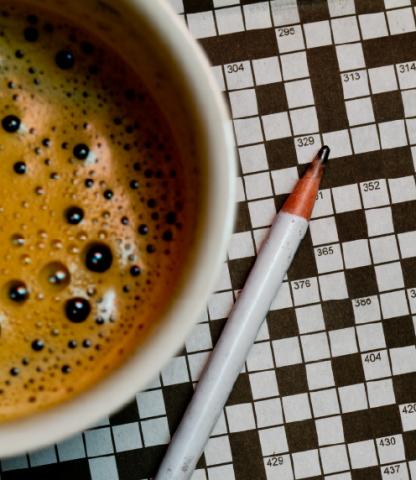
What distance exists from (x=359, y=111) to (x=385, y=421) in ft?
0.81

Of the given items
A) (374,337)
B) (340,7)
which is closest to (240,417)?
(374,337)

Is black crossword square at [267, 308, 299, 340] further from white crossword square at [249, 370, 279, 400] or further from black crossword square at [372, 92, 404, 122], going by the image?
black crossword square at [372, 92, 404, 122]

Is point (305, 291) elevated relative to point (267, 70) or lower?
lower

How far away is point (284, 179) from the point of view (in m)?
0.61

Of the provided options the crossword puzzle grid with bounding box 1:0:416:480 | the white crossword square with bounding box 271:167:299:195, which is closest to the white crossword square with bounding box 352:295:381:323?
the crossword puzzle grid with bounding box 1:0:416:480

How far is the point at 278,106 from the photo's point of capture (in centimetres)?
61

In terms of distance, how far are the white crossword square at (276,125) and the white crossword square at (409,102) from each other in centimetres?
9

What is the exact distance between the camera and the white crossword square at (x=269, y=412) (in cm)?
62

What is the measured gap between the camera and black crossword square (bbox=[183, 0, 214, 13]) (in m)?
0.61

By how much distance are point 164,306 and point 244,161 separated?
21 cm

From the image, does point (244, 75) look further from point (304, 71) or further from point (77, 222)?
point (77, 222)

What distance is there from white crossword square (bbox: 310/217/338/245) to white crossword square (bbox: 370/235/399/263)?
0.03 metres

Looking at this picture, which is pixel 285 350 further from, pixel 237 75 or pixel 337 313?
pixel 237 75

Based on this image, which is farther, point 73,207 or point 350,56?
point 350,56
